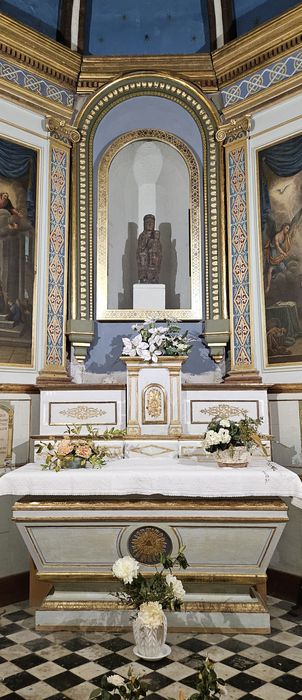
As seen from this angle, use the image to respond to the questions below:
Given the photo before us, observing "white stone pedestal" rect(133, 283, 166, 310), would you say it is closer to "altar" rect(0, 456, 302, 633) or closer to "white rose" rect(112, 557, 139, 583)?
"altar" rect(0, 456, 302, 633)

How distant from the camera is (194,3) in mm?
7613

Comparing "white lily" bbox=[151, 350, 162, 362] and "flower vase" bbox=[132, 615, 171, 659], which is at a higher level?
"white lily" bbox=[151, 350, 162, 362]

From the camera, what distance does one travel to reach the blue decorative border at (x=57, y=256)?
668cm

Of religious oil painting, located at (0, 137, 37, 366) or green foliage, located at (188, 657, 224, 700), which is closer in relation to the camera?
green foliage, located at (188, 657, 224, 700)

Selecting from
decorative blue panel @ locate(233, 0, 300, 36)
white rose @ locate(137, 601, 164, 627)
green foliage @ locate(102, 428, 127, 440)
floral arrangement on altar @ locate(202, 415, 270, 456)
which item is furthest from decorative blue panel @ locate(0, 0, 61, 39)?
white rose @ locate(137, 601, 164, 627)

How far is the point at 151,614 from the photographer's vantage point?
13.1 feet

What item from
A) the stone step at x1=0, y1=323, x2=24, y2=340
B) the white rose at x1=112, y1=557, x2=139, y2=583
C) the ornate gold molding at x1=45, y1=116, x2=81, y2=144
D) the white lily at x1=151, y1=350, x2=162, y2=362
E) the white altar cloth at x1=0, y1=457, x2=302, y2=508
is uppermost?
the ornate gold molding at x1=45, y1=116, x2=81, y2=144

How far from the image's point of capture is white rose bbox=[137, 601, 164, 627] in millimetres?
4000

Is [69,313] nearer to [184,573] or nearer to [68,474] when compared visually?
[68,474]

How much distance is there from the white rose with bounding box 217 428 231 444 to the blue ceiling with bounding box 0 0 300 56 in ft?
18.0

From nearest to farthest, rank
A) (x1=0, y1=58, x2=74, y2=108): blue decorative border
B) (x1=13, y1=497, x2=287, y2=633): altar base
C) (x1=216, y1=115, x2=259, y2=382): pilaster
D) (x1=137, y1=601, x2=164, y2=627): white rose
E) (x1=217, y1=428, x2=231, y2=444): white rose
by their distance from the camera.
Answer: (x1=137, y1=601, x2=164, y2=627): white rose → (x1=13, y1=497, x2=287, y2=633): altar base → (x1=217, y1=428, x2=231, y2=444): white rose → (x1=0, y1=58, x2=74, y2=108): blue decorative border → (x1=216, y1=115, x2=259, y2=382): pilaster

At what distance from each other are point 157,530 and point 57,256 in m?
3.69

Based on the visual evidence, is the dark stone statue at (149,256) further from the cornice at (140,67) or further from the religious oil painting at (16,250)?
the cornice at (140,67)

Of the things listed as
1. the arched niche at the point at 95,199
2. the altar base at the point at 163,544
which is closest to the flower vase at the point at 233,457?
the altar base at the point at 163,544
